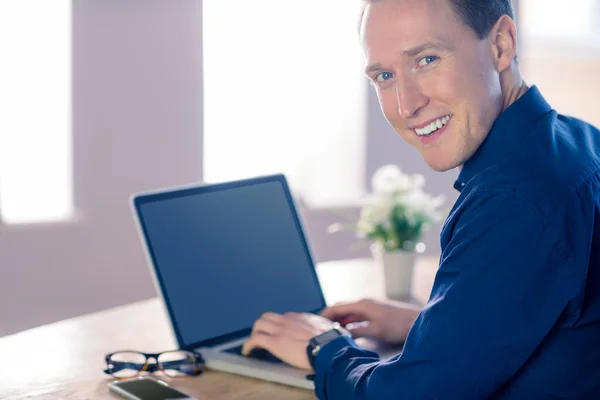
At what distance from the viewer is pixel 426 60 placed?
1.37 m

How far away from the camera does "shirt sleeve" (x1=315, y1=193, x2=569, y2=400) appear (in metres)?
1.18

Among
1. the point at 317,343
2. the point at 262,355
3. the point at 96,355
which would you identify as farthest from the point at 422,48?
the point at 96,355

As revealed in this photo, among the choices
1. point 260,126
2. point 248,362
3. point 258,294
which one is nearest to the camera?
point 248,362

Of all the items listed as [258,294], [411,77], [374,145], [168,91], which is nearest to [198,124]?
[168,91]

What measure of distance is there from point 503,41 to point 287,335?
2.14 ft

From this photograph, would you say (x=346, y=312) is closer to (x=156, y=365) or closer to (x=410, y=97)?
(x=156, y=365)

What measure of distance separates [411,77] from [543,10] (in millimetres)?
5181

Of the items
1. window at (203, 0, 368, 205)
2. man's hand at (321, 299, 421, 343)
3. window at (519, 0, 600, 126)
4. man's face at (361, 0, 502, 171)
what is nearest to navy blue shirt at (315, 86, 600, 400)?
man's face at (361, 0, 502, 171)

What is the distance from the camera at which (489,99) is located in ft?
4.55

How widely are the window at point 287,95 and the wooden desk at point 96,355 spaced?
2.69 m

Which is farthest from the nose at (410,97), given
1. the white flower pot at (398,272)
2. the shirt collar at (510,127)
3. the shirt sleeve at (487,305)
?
the white flower pot at (398,272)

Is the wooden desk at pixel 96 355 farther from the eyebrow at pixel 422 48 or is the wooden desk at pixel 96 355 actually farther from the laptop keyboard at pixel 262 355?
the eyebrow at pixel 422 48

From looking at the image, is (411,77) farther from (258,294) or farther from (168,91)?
(168,91)

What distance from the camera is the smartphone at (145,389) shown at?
144cm
